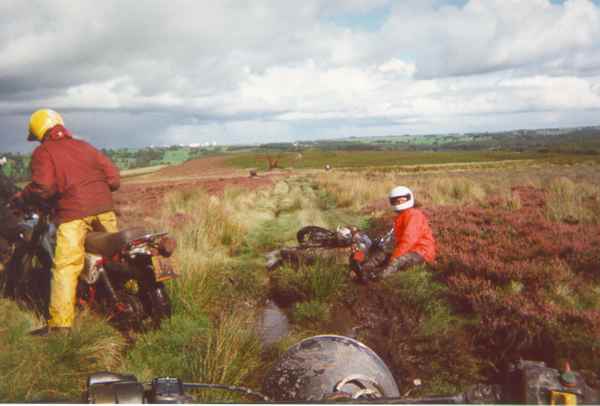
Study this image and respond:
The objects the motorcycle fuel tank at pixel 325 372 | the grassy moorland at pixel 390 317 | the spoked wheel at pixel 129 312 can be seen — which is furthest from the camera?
the spoked wheel at pixel 129 312

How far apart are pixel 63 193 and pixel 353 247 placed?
Answer: 412cm

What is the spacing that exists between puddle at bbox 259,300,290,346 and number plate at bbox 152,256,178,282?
1.35m

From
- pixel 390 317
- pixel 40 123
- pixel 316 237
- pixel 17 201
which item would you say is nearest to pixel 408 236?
pixel 390 317

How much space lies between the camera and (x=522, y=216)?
9.20 metres

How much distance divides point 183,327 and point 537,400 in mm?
3642

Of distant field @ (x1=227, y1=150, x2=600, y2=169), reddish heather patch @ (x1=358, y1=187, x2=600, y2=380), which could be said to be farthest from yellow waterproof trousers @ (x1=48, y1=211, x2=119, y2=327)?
distant field @ (x1=227, y1=150, x2=600, y2=169)

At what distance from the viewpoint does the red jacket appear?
6.38 metres

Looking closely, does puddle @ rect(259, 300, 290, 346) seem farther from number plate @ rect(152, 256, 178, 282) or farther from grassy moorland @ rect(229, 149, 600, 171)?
grassy moorland @ rect(229, 149, 600, 171)

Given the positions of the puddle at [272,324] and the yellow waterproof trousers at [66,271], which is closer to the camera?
the yellow waterproof trousers at [66,271]

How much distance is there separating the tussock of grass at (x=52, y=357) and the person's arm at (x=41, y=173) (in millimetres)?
1395

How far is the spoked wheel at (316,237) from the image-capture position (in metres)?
7.32

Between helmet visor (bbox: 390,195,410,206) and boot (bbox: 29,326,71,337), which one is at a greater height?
helmet visor (bbox: 390,195,410,206)

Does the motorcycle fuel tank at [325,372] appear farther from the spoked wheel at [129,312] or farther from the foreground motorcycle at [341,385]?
the spoked wheel at [129,312]

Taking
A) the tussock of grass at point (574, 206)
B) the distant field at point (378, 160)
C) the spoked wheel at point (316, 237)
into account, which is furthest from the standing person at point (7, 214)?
the distant field at point (378, 160)
